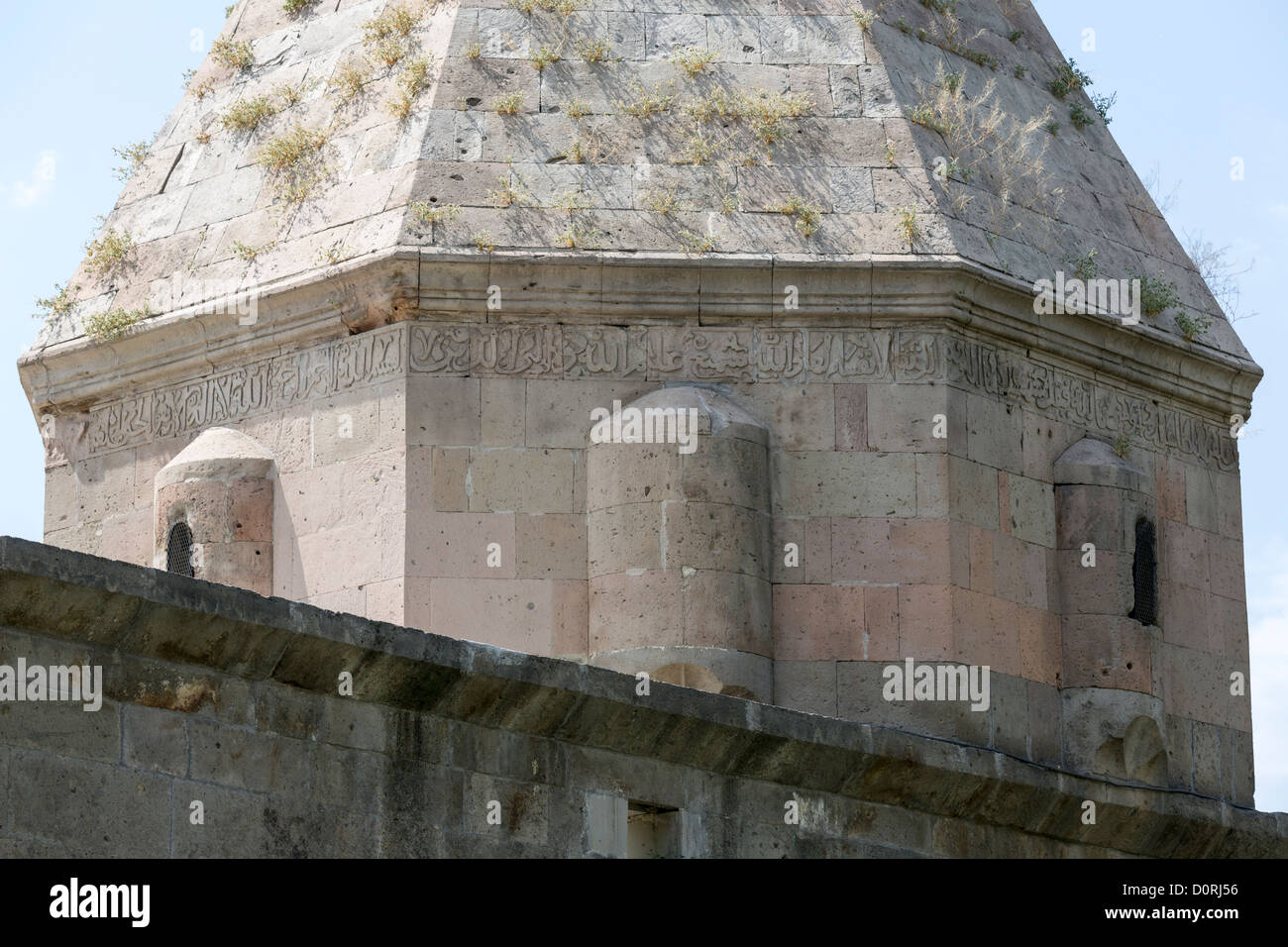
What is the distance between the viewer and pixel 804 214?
407 inches

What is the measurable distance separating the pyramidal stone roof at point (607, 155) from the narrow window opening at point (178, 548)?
104 centimetres

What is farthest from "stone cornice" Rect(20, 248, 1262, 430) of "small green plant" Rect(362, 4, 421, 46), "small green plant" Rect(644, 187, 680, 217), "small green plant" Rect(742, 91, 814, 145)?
"small green plant" Rect(362, 4, 421, 46)

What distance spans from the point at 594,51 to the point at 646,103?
1.26 ft

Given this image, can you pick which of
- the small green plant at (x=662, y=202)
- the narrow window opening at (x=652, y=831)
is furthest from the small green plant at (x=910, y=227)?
the narrow window opening at (x=652, y=831)

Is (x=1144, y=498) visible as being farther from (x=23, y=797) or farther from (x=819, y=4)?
(x=23, y=797)

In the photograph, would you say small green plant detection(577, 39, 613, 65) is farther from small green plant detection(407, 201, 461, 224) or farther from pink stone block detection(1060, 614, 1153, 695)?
pink stone block detection(1060, 614, 1153, 695)

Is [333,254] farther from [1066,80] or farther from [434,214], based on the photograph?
[1066,80]

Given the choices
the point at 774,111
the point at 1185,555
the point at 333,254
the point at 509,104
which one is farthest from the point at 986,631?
the point at 333,254

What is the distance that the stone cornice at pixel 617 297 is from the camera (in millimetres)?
10023

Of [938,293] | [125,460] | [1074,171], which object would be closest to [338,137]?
[125,460]

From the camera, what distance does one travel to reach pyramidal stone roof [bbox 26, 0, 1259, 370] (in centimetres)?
1027

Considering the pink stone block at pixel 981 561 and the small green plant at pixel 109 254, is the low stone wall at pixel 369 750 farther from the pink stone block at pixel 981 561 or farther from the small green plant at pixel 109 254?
the small green plant at pixel 109 254

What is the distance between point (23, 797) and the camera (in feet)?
18.0
